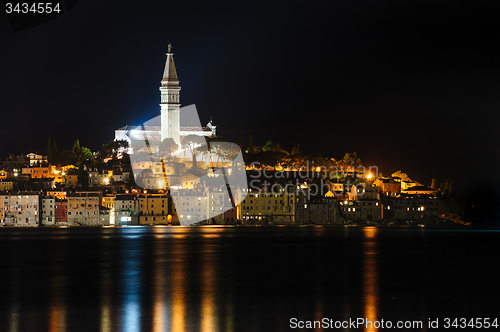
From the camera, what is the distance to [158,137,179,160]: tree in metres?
84.7

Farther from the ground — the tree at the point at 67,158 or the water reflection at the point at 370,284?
Result: the tree at the point at 67,158

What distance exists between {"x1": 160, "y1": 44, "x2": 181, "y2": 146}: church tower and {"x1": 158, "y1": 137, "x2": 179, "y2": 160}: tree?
152cm

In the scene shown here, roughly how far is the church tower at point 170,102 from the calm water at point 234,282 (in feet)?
110

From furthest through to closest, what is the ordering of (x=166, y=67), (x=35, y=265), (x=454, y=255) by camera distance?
(x=166, y=67) < (x=454, y=255) < (x=35, y=265)

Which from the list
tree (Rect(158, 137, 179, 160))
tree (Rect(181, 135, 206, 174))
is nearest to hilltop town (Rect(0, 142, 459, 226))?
tree (Rect(158, 137, 179, 160))

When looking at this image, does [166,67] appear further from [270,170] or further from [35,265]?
[35,265]

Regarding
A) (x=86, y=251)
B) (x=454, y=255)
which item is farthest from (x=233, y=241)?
(x=454, y=255)

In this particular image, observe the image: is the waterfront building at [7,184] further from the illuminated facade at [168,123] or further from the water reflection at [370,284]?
the water reflection at [370,284]

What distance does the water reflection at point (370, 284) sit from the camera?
73.6ft

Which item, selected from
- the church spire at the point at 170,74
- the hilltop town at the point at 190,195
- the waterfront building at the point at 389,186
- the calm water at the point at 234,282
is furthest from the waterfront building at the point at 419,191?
the calm water at the point at 234,282

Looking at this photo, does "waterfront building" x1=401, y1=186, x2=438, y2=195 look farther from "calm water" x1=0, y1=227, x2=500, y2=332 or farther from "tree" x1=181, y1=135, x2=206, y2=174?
"calm water" x1=0, y1=227, x2=500, y2=332

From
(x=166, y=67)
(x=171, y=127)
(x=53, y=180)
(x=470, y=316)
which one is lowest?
(x=470, y=316)

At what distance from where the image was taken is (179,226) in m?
73.8

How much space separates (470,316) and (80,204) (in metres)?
52.3
